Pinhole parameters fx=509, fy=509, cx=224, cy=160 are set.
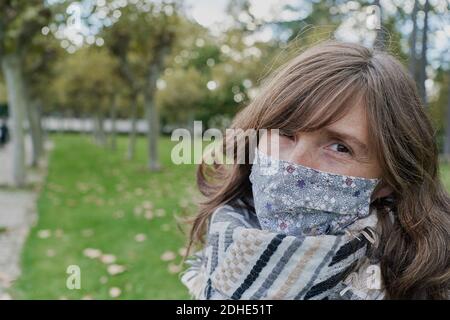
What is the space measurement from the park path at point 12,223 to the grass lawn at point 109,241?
0.10m

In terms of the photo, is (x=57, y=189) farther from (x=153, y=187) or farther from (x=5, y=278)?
(x=5, y=278)

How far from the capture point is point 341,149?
1.02 metres

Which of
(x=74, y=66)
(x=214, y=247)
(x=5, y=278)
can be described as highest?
(x=74, y=66)

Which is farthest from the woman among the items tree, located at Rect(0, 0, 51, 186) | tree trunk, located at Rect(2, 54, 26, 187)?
tree trunk, located at Rect(2, 54, 26, 187)

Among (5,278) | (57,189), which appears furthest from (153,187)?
(5,278)

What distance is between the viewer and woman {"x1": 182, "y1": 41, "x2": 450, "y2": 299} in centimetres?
101

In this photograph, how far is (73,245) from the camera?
4.81 metres

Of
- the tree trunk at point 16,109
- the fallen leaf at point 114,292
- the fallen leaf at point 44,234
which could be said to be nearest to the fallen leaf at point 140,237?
the fallen leaf at point 44,234

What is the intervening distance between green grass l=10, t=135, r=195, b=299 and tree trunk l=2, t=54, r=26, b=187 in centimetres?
60

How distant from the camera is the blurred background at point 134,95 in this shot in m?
2.85

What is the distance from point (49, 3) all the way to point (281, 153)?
7386 millimetres

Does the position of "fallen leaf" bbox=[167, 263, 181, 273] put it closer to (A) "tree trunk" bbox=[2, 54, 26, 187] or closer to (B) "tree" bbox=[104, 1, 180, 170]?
(A) "tree trunk" bbox=[2, 54, 26, 187]

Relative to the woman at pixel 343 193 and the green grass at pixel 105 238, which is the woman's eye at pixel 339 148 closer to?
the woman at pixel 343 193

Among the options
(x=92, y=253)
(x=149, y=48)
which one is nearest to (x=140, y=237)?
(x=92, y=253)
